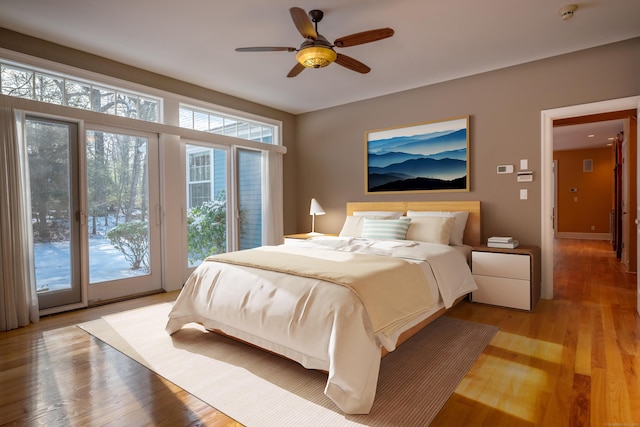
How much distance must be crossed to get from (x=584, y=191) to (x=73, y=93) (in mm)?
11103

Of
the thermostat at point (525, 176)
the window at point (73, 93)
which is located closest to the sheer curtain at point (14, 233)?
the window at point (73, 93)

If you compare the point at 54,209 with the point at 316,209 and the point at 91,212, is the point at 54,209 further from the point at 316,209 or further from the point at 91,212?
the point at 316,209

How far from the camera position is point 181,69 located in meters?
3.99

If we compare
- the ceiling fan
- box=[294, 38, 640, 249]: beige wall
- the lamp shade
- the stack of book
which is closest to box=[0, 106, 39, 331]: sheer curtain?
the ceiling fan

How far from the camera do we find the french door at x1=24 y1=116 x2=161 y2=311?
3.36m

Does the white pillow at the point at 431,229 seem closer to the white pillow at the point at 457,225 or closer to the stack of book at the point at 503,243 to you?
the white pillow at the point at 457,225

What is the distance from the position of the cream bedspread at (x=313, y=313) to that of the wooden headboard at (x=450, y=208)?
3.12 ft

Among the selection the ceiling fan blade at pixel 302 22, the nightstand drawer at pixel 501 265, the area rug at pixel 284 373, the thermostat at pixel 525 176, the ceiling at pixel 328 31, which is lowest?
the area rug at pixel 284 373

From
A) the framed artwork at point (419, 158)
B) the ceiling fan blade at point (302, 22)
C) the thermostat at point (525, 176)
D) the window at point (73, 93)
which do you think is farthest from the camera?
the framed artwork at point (419, 158)

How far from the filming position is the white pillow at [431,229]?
377 cm

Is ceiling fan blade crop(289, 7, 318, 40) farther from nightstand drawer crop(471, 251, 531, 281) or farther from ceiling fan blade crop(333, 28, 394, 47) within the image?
nightstand drawer crop(471, 251, 531, 281)

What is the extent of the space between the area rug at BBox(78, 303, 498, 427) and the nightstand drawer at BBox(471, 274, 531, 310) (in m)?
0.65

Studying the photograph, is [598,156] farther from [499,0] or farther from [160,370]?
[160,370]

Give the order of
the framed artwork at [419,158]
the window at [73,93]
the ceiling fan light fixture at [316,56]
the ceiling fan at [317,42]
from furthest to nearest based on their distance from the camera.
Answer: the framed artwork at [419,158], the window at [73,93], the ceiling fan light fixture at [316,56], the ceiling fan at [317,42]
